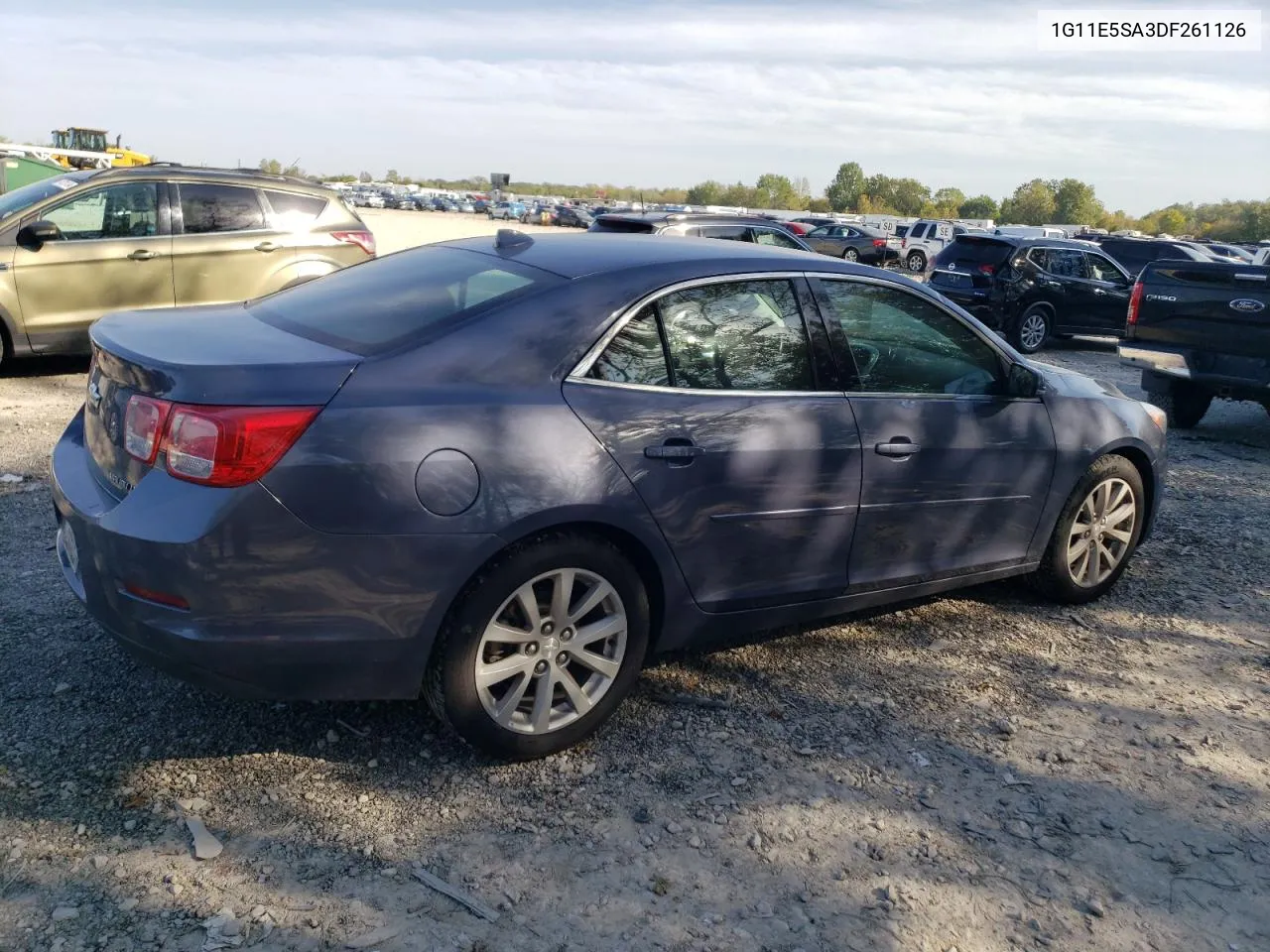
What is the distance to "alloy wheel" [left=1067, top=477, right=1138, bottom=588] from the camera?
4992mm

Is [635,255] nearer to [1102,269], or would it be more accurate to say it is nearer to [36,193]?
[36,193]

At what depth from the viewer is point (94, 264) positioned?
8781 millimetres

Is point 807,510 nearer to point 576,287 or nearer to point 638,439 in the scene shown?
point 638,439

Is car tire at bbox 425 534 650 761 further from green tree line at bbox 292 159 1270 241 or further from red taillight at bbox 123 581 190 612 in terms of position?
green tree line at bbox 292 159 1270 241

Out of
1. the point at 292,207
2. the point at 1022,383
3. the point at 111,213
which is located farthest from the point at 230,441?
the point at 292,207

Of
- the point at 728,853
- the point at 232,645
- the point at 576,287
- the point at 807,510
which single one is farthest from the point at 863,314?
the point at 232,645

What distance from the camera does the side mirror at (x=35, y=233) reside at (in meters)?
8.42

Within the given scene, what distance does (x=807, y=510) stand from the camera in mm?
3889

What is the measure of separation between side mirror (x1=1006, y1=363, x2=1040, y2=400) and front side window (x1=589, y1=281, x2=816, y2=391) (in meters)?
1.09

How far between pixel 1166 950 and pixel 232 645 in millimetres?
2582

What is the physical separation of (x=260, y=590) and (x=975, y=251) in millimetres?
14806

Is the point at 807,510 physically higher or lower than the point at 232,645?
higher

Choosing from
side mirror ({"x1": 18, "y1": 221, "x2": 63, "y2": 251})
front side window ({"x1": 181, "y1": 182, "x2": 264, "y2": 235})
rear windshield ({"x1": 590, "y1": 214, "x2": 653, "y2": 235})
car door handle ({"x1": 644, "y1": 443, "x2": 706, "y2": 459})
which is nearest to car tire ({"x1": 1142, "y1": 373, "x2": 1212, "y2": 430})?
rear windshield ({"x1": 590, "y1": 214, "x2": 653, "y2": 235})

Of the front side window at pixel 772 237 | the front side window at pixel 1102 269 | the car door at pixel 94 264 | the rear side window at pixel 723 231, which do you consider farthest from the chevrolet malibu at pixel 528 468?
the front side window at pixel 1102 269
